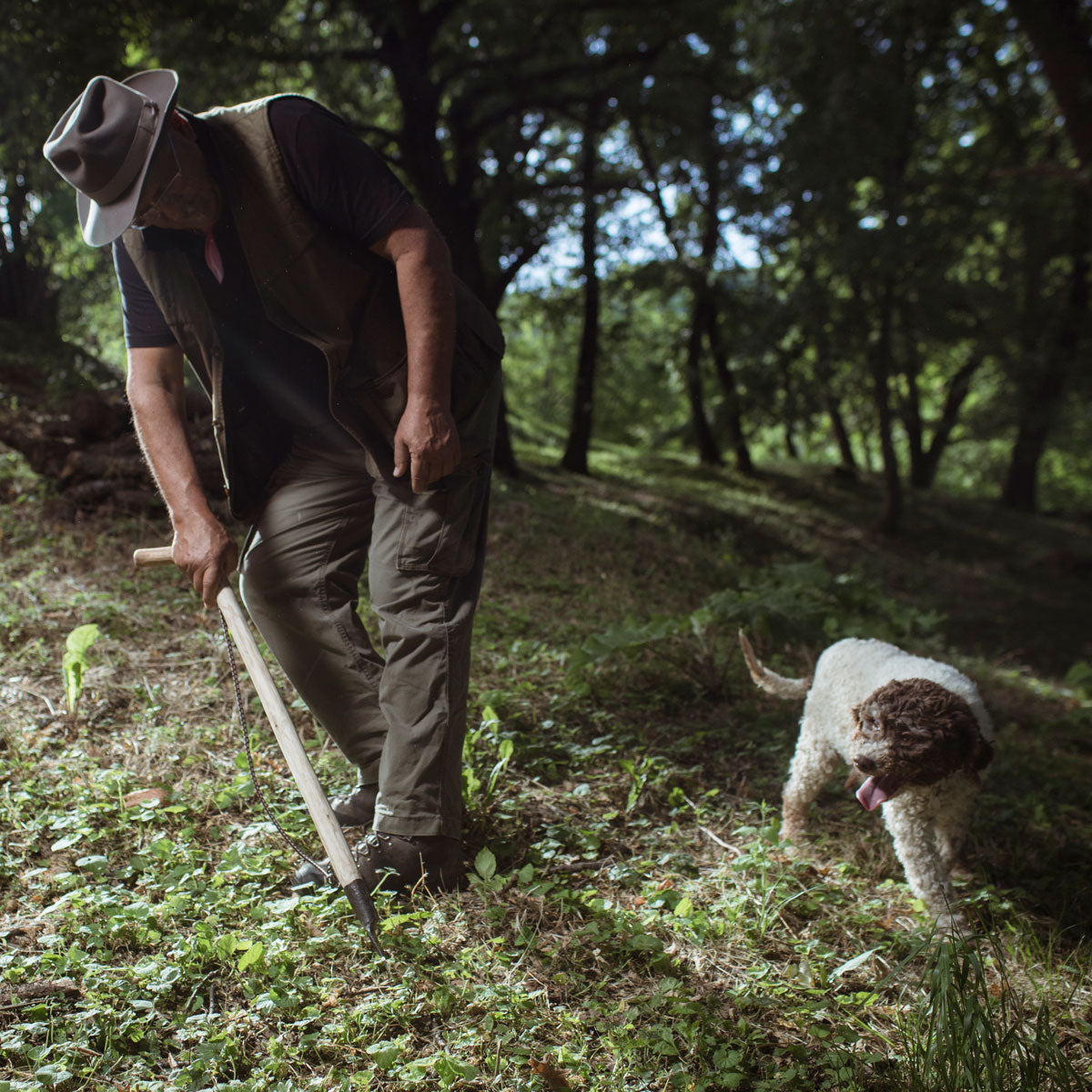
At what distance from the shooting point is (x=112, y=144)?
85.8 inches

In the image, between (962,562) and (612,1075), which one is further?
(962,562)

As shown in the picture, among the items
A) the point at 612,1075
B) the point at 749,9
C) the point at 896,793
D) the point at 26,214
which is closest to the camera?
the point at 612,1075

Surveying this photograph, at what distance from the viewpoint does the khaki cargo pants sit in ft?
8.25

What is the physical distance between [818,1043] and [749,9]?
1193 centimetres

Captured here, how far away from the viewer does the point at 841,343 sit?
12219mm

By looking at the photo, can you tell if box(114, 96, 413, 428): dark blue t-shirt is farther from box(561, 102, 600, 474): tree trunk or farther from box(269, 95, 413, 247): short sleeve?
box(561, 102, 600, 474): tree trunk

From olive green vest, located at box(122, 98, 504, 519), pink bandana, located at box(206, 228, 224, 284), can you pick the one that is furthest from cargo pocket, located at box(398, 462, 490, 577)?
pink bandana, located at box(206, 228, 224, 284)

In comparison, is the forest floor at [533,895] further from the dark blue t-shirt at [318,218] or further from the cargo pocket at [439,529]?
the dark blue t-shirt at [318,218]

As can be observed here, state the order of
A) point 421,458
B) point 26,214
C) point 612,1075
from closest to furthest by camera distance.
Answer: point 612,1075 → point 421,458 → point 26,214

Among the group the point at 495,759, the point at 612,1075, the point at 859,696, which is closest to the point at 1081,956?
the point at 859,696

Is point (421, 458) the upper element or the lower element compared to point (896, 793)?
upper

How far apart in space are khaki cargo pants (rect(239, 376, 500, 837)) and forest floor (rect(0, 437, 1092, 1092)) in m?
0.37

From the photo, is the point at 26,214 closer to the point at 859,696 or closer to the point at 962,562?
the point at 859,696

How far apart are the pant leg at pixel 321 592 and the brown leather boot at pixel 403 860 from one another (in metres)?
0.39
